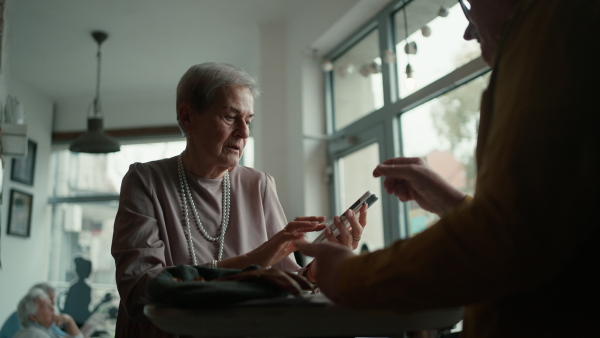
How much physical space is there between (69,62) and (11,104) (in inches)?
103

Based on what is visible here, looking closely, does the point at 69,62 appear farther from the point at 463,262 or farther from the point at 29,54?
the point at 463,262

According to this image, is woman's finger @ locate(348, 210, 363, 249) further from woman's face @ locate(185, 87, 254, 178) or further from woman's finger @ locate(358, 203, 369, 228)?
woman's face @ locate(185, 87, 254, 178)

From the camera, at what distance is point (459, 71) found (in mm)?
3219

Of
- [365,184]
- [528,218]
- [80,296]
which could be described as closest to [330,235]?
[528,218]

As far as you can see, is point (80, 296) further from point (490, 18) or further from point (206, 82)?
point (490, 18)

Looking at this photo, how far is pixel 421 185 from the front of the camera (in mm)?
898

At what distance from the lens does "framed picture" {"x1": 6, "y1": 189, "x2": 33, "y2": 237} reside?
5.99 meters

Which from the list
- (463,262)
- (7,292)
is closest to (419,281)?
(463,262)

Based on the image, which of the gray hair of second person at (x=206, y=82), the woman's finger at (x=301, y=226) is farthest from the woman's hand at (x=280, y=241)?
the gray hair of second person at (x=206, y=82)

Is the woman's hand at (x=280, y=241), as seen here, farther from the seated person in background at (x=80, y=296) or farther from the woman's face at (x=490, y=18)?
the seated person in background at (x=80, y=296)

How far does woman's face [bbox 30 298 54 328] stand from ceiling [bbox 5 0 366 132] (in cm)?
203

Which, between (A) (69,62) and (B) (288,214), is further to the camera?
(A) (69,62)

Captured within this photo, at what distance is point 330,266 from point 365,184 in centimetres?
367

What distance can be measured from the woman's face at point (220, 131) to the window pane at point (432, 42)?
1.95 meters
